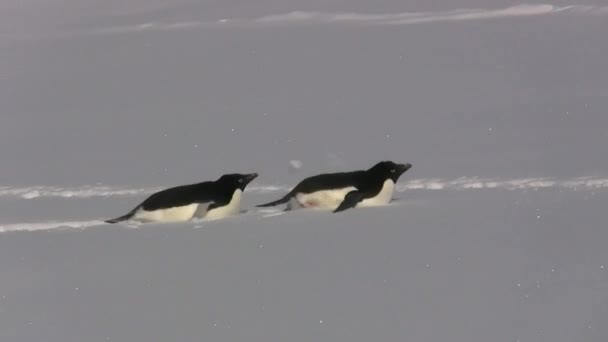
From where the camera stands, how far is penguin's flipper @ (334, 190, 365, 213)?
7.48 meters

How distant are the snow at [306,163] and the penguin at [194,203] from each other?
0.17 meters

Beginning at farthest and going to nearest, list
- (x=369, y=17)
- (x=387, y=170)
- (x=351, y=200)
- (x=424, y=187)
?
(x=369, y=17) < (x=424, y=187) < (x=387, y=170) < (x=351, y=200)

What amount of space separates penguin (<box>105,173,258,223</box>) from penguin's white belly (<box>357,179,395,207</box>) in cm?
70

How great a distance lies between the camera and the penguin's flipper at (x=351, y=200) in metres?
7.48

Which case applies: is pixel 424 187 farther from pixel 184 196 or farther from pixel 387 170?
pixel 184 196

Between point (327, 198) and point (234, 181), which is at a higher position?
point (234, 181)

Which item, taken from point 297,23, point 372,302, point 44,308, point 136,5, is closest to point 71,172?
point 44,308

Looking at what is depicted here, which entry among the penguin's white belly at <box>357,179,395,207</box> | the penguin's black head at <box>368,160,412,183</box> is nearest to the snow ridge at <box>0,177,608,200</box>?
the penguin's black head at <box>368,160,412,183</box>

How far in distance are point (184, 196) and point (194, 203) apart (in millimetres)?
78

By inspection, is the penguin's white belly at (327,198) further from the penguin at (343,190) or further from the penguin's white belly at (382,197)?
the penguin's white belly at (382,197)

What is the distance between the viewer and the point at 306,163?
33.7 feet

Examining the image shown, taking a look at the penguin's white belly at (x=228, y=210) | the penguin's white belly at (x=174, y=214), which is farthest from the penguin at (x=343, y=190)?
the penguin's white belly at (x=174, y=214)

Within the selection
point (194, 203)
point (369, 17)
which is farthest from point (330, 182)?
point (369, 17)

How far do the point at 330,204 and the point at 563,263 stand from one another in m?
1.90
